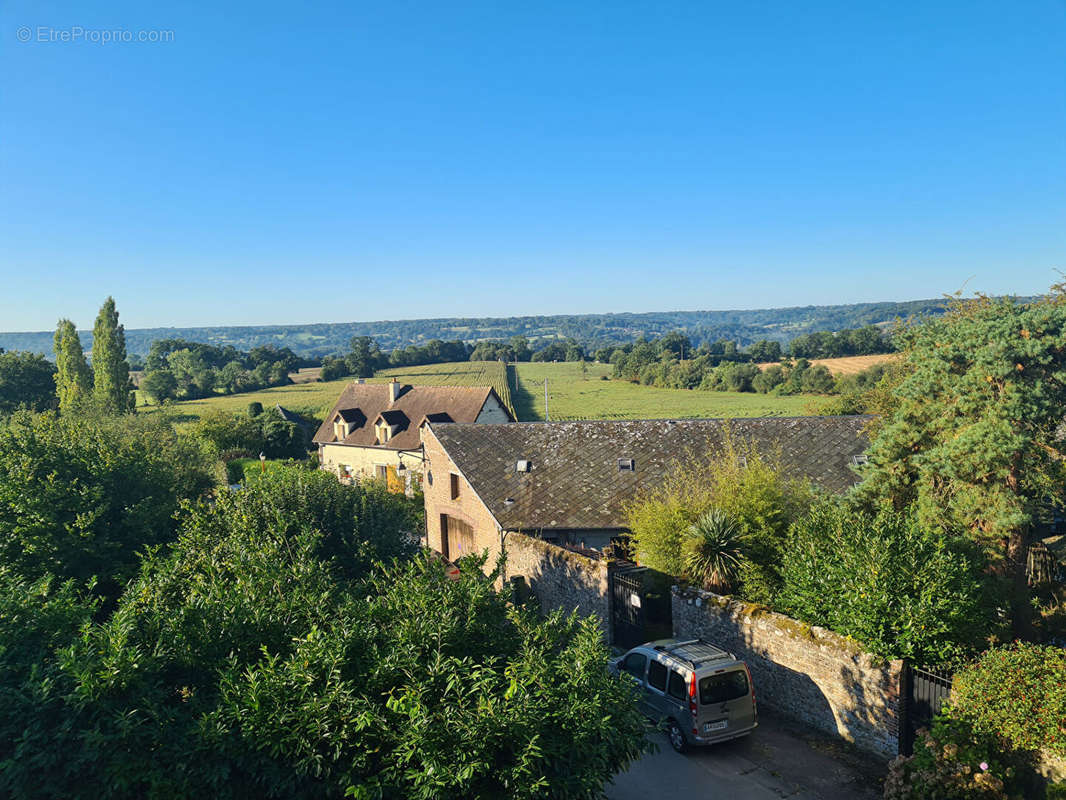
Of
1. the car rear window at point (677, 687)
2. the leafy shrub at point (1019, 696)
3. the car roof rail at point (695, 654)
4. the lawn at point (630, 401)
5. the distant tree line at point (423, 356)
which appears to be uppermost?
the distant tree line at point (423, 356)

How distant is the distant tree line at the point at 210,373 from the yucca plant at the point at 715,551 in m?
82.5

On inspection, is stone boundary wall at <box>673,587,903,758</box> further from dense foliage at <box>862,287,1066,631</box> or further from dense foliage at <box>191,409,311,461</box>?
dense foliage at <box>191,409,311,461</box>

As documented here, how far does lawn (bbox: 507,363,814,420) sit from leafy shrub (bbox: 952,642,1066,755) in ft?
153

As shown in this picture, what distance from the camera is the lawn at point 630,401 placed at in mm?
68062

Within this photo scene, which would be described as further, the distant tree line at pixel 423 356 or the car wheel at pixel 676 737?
the distant tree line at pixel 423 356

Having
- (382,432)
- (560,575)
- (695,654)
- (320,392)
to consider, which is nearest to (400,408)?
(382,432)

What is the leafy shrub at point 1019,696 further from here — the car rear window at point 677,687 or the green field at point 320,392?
the green field at point 320,392

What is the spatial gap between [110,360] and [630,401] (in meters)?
55.0

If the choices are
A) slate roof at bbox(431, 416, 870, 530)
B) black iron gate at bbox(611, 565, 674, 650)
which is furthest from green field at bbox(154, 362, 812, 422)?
black iron gate at bbox(611, 565, 674, 650)

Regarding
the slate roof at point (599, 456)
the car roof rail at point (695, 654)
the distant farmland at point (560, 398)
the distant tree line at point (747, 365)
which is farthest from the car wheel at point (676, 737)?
the distant tree line at point (747, 365)

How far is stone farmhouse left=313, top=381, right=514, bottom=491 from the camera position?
42469 mm

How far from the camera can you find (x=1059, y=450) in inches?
549

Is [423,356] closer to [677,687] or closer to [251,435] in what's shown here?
[251,435]

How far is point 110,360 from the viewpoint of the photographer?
59250 mm
